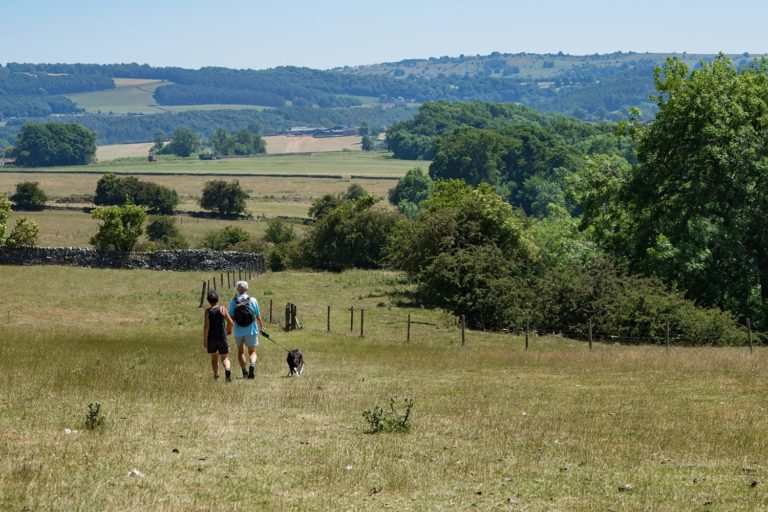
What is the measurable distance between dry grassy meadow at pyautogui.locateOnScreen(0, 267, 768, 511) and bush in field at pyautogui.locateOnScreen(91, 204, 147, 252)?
55.1 meters

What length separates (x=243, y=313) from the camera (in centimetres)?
2409

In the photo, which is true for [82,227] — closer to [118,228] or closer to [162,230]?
[162,230]

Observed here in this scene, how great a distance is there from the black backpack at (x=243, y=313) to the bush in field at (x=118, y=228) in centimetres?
6537

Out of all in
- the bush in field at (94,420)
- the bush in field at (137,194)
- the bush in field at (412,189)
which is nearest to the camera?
the bush in field at (94,420)

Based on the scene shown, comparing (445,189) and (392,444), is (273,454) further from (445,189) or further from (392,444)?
(445,189)

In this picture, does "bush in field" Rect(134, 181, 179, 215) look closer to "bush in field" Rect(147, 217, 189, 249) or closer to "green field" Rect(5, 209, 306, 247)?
"green field" Rect(5, 209, 306, 247)

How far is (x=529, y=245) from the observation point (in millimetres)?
62500

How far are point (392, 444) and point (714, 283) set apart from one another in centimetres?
3981

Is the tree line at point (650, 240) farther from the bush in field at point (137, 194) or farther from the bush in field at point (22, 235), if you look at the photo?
the bush in field at point (137, 194)

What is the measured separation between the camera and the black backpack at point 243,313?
24.1 metres

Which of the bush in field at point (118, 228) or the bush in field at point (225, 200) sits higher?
the bush in field at point (118, 228)

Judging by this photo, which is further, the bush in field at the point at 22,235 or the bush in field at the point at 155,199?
the bush in field at the point at 155,199

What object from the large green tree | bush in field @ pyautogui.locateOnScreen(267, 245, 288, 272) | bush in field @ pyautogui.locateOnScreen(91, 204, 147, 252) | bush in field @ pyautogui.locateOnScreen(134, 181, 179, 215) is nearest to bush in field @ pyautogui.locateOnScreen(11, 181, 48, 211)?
bush in field @ pyautogui.locateOnScreen(134, 181, 179, 215)

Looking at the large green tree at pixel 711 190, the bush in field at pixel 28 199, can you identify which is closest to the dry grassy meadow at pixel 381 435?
the large green tree at pixel 711 190
